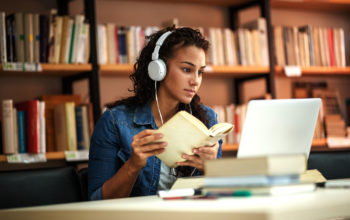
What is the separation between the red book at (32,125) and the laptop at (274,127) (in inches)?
64.0

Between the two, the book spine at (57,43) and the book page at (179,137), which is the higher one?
the book spine at (57,43)

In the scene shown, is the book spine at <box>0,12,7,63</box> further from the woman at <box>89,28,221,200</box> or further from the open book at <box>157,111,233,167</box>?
the open book at <box>157,111,233,167</box>

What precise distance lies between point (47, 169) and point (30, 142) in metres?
1.06

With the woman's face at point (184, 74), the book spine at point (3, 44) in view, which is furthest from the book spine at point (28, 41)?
the woman's face at point (184, 74)

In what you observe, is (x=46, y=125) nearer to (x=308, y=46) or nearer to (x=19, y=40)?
(x=19, y=40)

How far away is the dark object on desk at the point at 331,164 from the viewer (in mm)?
1882

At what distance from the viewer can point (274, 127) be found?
125 cm

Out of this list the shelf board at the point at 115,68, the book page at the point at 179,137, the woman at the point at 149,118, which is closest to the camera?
the book page at the point at 179,137

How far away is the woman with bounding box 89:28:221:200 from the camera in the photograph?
1.68 meters

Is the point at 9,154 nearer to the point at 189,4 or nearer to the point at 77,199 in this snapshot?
the point at 77,199

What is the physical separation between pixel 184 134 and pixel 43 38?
1.52m

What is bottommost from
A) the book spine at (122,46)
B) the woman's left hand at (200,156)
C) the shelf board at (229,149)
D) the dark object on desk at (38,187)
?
the shelf board at (229,149)

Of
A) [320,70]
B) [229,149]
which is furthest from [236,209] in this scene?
[320,70]

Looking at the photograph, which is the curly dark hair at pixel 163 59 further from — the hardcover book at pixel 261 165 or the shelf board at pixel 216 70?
the hardcover book at pixel 261 165
